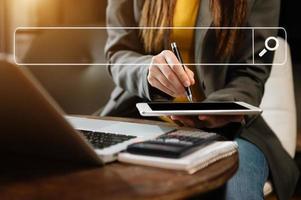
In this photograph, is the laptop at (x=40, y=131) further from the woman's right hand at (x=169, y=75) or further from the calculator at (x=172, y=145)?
the woman's right hand at (x=169, y=75)

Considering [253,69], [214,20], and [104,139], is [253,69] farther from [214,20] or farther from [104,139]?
[104,139]

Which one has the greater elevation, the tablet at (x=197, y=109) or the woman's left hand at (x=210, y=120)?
the tablet at (x=197, y=109)

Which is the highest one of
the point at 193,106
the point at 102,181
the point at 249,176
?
the point at 102,181

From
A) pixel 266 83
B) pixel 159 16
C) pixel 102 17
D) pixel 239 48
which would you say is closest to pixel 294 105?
pixel 266 83

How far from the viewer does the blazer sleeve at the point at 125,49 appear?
1359mm

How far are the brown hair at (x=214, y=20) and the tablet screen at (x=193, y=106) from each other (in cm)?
19

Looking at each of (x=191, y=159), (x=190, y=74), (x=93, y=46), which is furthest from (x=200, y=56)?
(x=191, y=159)

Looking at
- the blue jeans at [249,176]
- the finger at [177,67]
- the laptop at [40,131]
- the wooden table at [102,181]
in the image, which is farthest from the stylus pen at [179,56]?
the wooden table at [102,181]

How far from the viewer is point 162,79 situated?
1.32 m

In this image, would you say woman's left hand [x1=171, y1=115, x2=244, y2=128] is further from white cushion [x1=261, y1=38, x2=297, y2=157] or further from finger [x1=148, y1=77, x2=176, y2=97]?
white cushion [x1=261, y1=38, x2=297, y2=157]

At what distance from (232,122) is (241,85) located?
5.9 inches

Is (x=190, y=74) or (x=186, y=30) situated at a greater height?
(x=186, y=30)

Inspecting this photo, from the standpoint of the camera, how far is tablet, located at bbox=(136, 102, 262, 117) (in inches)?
41.8

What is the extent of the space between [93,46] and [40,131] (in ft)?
2.24
